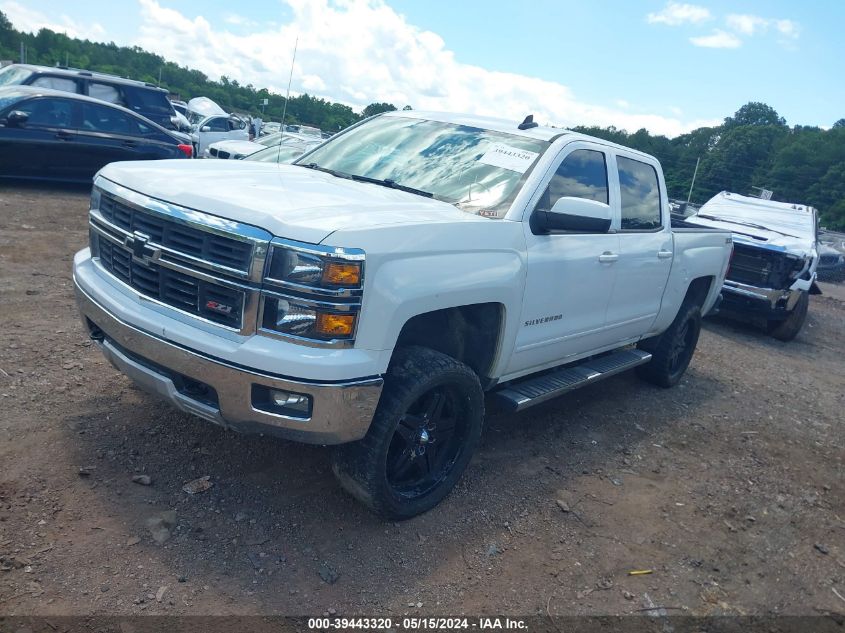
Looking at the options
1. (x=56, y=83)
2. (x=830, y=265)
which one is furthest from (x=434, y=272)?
(x=830, y=265)

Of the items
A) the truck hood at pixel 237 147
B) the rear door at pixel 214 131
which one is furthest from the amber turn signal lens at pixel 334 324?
the rear door at pixel 214 131

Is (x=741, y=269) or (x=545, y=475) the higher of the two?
(x=741, y=269)

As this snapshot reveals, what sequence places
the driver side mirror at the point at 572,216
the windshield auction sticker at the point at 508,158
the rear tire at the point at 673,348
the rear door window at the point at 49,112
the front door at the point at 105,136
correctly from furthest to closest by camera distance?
the front door at the point at 105,136 → the rear door window at the point at 49,112 → the rear tire at the point at 673,348 → the windshield auction sticker at the point at 508,158 → the driver side mirror at the point at 572,216

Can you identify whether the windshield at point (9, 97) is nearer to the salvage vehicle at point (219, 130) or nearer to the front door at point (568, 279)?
the front door at point (568, 279)

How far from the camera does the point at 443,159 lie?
4051 mm


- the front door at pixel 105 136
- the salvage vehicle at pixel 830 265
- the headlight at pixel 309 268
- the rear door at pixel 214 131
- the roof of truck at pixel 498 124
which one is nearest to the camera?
the headlight at pixel 309 268

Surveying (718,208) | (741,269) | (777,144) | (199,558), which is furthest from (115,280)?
(777,144)

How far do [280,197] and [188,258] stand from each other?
0.50 m

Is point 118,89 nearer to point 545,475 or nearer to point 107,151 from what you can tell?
point 107,151

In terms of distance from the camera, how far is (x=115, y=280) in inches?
128

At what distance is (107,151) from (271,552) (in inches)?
363

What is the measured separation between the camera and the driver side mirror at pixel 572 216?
3555 mm

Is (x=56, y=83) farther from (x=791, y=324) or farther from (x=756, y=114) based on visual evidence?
(x=756, y=114)

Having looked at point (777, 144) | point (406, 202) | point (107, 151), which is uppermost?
point (777, 144)
